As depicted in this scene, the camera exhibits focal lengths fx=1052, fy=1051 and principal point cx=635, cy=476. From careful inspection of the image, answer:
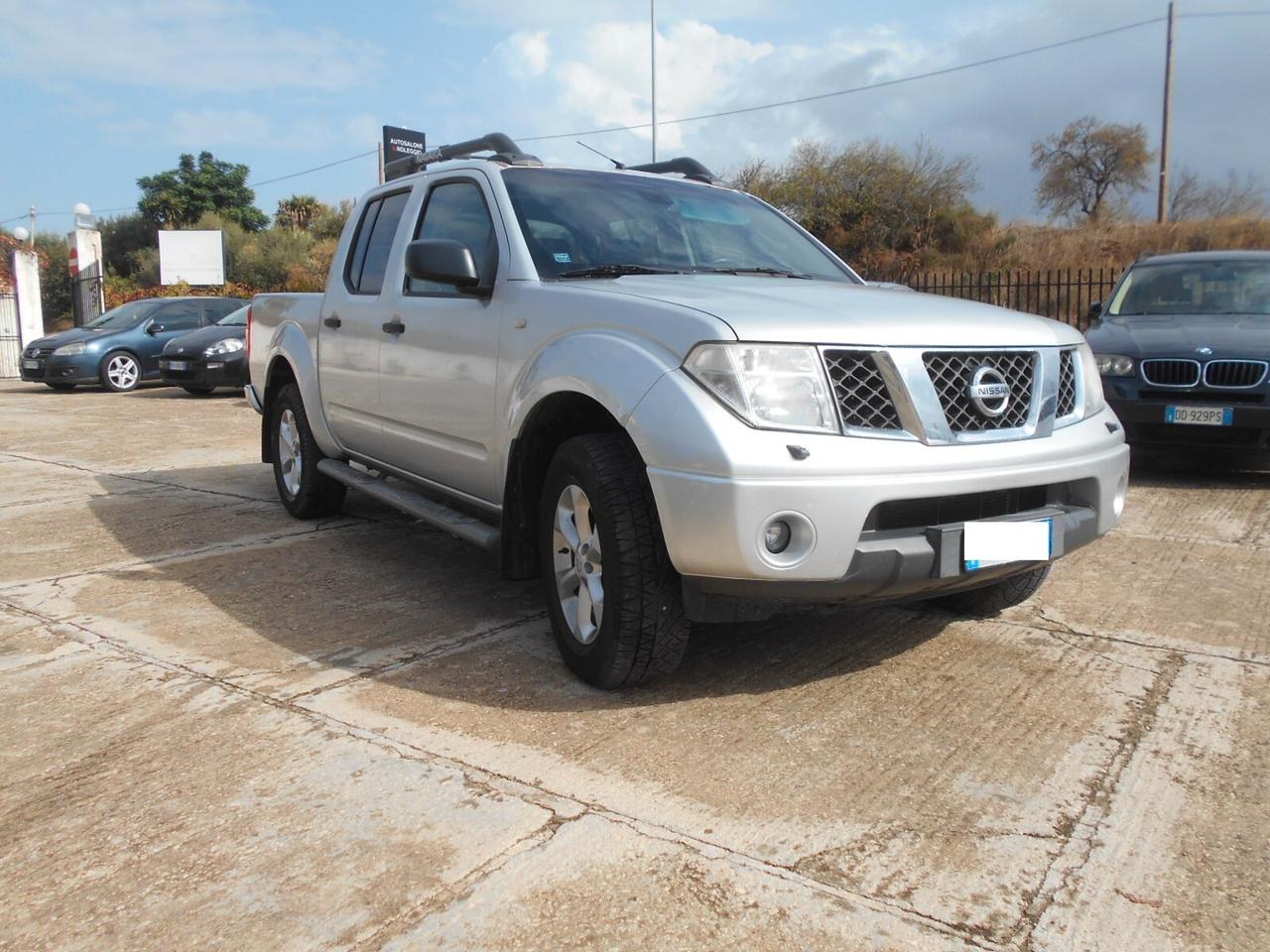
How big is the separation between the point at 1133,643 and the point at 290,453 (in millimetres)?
4514

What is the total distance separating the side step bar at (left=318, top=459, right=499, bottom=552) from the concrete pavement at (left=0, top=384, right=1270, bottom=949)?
0.38m

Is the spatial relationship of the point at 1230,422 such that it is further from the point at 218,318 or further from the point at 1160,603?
the point at 218,318

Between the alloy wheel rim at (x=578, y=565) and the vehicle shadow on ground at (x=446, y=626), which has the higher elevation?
the alloy wheel rim at (x=578, y=565)

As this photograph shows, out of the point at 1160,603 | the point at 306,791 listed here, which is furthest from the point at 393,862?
the point at 1160,603

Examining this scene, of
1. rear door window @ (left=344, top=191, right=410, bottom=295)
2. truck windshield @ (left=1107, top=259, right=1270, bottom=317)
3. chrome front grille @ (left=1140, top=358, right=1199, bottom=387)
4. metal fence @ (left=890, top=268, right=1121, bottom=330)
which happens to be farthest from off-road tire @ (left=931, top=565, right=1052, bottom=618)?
metal fence @ (left=890, top=268, right=1121, bottom=330)

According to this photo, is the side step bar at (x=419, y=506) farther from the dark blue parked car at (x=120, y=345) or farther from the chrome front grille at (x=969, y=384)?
the dark blue parked car at (x=120, y=345)

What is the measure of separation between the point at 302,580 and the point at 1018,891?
11.4 ft

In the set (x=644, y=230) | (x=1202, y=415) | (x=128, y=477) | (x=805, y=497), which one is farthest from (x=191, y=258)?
(x=805, y=497)

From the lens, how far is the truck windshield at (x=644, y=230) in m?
3.94

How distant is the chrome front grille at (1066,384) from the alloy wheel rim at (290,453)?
402 centimetres

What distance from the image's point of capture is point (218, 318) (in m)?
17.0

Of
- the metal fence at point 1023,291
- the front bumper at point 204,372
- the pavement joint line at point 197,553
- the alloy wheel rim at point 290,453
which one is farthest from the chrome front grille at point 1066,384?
the front bumper at point 204,372

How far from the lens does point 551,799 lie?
2656 mm

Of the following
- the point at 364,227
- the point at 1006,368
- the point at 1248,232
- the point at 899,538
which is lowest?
the point at 899,538
